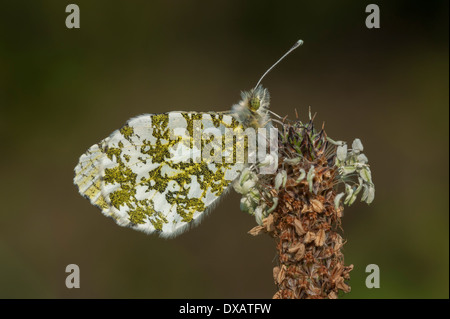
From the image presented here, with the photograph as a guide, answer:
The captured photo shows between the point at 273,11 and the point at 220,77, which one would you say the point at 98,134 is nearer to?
the point at 220,77

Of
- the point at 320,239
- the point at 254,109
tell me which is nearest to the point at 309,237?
the point at 320,239

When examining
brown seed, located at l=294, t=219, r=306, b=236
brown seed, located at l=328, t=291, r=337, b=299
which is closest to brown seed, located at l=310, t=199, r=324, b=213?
brown seed, located at l=294, t=219, r=306, b=236

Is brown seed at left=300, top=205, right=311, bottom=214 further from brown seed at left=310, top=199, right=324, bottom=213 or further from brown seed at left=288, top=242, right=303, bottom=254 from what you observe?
brown seed at left=288, top=242, right=303, bottom=254

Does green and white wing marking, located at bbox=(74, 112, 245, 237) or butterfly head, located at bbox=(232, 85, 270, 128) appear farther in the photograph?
green and white wing marking, located at bbox=(74, 112, 245, 237)

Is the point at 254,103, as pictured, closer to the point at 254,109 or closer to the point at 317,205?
the point at 254,109

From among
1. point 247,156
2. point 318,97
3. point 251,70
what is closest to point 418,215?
point 318,97

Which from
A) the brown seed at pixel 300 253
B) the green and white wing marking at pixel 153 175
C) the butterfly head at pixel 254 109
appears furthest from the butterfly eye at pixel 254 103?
the brown seed at pixel 300 253

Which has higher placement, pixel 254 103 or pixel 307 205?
pixel 254 103
